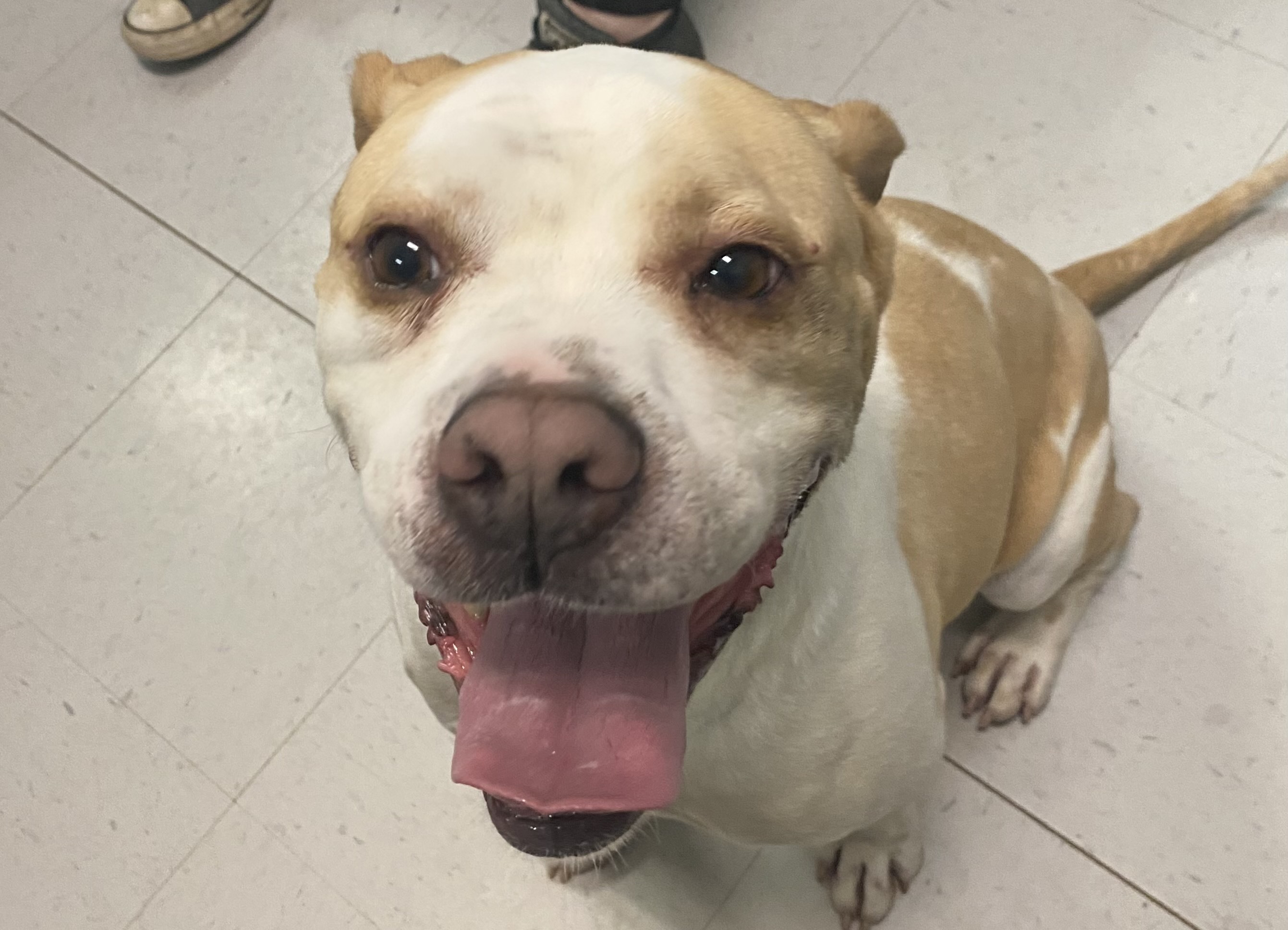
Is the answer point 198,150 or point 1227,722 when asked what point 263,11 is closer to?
point 198,150

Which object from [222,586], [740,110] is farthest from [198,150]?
[740,110]

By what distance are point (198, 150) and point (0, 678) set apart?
1.36m

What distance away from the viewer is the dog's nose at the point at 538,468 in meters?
0.83

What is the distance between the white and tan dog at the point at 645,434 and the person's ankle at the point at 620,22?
143 centimetres

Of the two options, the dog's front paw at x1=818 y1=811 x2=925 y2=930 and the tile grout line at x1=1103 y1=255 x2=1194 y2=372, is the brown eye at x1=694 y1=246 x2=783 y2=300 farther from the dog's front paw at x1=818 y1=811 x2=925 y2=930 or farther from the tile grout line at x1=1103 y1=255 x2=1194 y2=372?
the tile grout line at x1=1103 y1=255 x2=1194 y2=372

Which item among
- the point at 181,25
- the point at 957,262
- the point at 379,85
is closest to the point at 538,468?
the point at 379,85

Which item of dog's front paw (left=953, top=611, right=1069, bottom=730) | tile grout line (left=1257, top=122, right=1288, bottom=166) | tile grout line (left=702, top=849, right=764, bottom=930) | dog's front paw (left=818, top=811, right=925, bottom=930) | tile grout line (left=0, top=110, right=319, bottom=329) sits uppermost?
tile grout line (left=1257, top=122, right=1288, bottom=166)

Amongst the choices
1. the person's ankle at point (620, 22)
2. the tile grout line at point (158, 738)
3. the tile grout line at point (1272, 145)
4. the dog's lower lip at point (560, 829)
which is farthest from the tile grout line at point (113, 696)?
the tile grout line at point (1272, 145)

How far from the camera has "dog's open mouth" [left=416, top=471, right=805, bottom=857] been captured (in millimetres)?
1082

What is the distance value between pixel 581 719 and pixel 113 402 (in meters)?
1.87

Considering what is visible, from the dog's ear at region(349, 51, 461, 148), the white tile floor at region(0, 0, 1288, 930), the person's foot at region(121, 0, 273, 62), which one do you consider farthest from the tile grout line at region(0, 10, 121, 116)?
the dog's ear at region(349, 51, 461, 148)

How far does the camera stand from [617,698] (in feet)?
3.58

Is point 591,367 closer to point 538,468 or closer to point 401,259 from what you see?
point 538,468

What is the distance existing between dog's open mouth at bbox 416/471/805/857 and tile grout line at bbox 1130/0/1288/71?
221 cm
